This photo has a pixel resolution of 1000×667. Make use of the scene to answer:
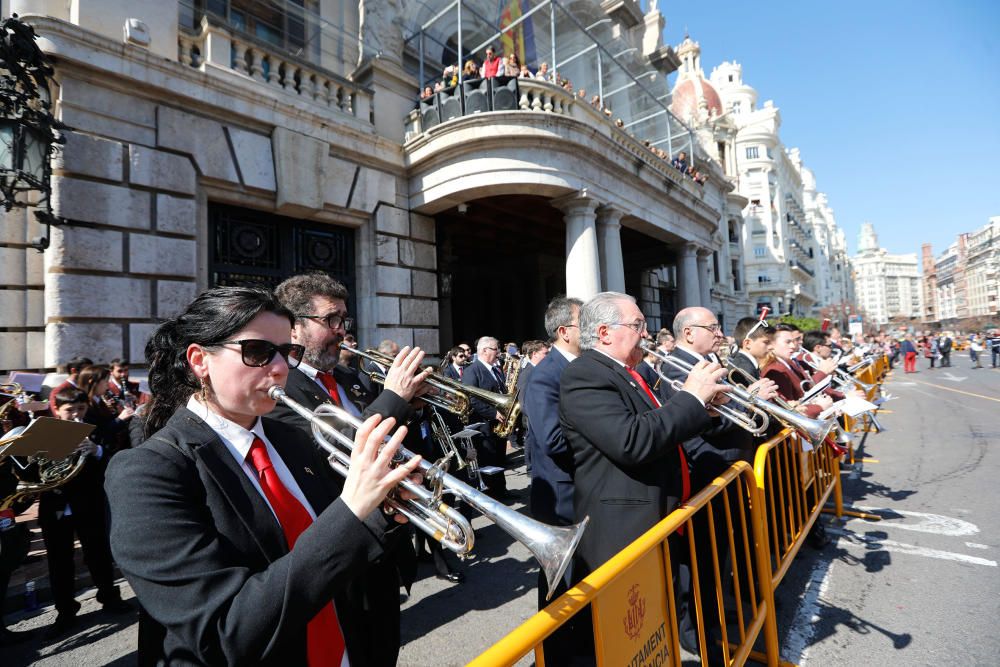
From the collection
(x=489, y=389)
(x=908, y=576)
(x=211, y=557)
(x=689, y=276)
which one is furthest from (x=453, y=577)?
(x=689, y=276)

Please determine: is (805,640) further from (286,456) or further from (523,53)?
(523,53)

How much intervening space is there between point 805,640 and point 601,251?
9622 mm

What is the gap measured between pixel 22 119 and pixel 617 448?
6.76m

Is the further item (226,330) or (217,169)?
(217,169)

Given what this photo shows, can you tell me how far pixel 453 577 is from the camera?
13.9ft

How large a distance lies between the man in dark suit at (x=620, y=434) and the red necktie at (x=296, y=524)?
4.76 ft

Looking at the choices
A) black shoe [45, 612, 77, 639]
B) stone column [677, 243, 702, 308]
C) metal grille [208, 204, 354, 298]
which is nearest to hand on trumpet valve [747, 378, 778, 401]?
black shoe [45, 612, 77, 639]

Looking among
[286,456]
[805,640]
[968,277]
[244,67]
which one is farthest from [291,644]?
[968,277]

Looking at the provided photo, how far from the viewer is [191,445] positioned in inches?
53.1

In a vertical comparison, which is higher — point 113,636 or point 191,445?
point 191,445

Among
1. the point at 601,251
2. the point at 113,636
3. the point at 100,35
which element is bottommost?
the point at 113,636

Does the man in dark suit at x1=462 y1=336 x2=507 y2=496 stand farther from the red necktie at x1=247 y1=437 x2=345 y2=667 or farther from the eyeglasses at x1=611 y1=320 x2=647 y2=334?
the red necktie at x1=247 y1=437 x2=345 y2=667

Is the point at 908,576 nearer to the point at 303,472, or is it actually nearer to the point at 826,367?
the point at 826,367

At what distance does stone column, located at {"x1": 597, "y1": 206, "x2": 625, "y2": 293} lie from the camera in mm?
11461
